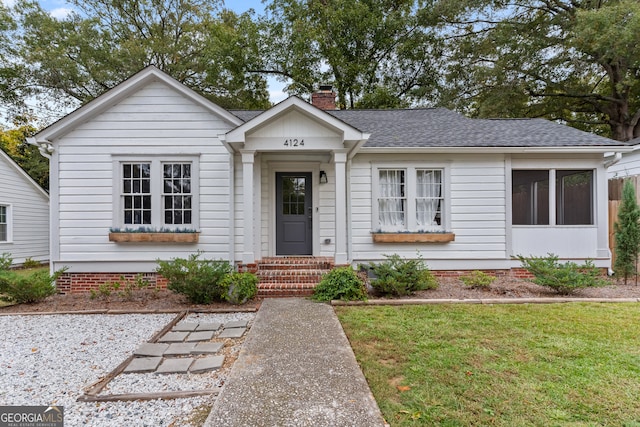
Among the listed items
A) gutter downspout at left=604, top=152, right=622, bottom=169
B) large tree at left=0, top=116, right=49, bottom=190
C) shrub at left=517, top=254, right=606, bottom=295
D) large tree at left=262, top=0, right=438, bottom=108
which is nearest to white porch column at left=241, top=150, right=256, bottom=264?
shrub at left=517, top=254, right=606, bottom=295

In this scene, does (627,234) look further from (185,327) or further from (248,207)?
(185,327)

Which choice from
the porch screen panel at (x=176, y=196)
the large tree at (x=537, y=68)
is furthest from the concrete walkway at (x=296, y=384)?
the large tree at (x=537, y=68)

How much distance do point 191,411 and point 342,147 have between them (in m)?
5.06

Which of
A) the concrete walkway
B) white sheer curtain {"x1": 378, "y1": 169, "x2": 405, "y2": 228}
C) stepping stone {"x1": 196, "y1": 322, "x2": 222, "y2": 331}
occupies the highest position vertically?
white sheer curtain {"x1": 378, "y1": 169, "x2": 405, "y2": 228}

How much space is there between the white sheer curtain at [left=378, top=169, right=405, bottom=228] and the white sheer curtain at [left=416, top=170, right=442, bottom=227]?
37 cm

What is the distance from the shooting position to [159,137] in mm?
7141

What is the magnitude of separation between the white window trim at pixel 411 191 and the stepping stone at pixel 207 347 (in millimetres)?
4540

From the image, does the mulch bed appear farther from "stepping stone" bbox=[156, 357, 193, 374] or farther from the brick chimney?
the brick chimney

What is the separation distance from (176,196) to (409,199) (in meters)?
5.24

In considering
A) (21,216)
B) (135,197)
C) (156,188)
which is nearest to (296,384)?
(156,188)

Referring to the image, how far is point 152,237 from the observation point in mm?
6984

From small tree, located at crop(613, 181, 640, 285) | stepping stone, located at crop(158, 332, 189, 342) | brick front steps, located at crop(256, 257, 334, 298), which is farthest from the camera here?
small tree, located at crop(613, 181, 640, 285)

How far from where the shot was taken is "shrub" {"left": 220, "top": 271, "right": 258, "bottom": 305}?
577 centimetres

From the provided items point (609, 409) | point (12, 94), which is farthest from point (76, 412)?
point (12, 94)
